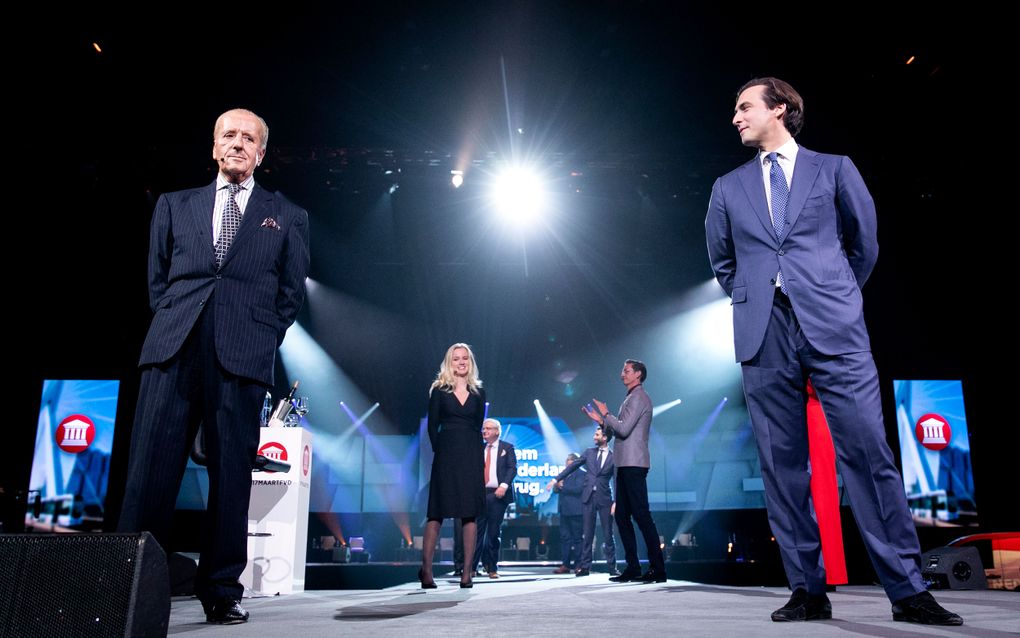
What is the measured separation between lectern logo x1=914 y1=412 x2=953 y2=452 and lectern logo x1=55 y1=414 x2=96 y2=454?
13948mm

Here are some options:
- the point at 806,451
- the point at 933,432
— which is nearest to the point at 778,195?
the point at 806,451

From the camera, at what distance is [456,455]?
4891mm

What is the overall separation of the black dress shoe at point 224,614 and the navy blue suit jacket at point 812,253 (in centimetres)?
193

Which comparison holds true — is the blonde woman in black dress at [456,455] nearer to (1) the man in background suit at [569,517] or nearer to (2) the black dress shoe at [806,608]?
(2) the black dress shoe at [806,608]

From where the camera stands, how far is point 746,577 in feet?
29.5

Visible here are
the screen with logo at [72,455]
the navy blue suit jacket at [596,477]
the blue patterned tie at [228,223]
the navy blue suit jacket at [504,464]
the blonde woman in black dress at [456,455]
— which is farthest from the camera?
the screen with logo at [72,455]

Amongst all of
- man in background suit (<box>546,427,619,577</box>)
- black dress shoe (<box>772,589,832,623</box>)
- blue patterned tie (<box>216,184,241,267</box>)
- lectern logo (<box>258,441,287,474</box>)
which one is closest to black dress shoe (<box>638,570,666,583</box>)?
lectern logo (<box>258,441,287,474</box>)

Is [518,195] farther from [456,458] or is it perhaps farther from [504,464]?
[456,458]

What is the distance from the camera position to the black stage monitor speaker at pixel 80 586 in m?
1.43

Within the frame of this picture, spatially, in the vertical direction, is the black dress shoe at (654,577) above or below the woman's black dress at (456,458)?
below

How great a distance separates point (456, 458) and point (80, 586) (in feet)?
11.5

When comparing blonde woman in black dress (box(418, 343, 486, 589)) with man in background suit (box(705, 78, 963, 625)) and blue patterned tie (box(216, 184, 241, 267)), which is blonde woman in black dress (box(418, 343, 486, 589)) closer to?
blue patterned tie (box(216, 184, 241, 267))

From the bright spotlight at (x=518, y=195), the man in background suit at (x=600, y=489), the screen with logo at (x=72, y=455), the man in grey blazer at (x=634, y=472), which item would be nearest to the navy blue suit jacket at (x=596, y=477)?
the man in background suit at (x=600, y=489)

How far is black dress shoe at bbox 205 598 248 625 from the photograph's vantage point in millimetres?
2342
